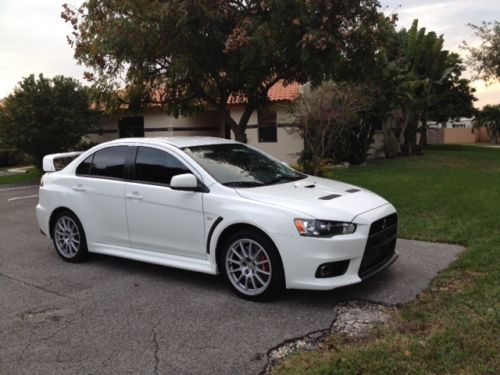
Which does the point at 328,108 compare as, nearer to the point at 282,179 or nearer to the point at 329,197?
the point at 282,179

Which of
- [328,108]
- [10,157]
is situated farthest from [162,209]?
[10,157]

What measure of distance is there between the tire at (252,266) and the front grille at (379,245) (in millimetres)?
829

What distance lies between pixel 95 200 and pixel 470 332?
438cm

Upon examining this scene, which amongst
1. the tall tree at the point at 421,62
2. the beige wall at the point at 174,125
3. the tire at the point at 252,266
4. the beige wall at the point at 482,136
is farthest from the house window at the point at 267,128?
the beige wall at the point at 482,136

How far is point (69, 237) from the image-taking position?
6812 mm

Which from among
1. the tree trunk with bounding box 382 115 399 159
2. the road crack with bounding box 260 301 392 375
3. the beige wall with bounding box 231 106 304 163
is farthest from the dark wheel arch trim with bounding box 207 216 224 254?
the tree trunk with bounding box 382 115 399 159

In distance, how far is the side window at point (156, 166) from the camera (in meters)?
5.84

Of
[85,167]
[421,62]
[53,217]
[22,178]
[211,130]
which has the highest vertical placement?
[421,62]

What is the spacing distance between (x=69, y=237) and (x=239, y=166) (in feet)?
8.27

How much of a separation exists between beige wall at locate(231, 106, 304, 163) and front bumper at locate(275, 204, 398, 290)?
16.1m

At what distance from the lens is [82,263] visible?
6770 mm

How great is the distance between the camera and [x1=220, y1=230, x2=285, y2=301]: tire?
4949mm

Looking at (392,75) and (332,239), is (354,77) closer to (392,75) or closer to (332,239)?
(332,239)

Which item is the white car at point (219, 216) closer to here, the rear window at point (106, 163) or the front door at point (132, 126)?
the rear window at point (106, 163)
